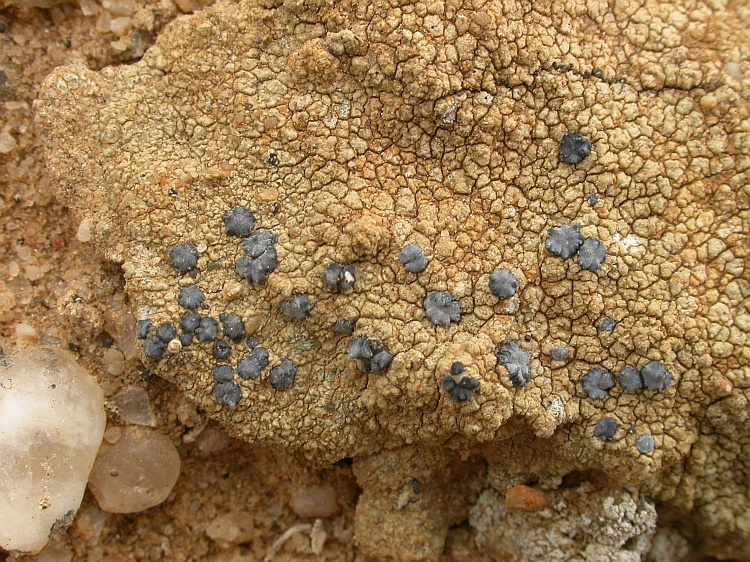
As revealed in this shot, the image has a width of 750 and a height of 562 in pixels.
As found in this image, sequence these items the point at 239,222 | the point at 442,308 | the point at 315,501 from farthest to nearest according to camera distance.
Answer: the point at 315,501 → the point at 239,222 → the point at 442,308

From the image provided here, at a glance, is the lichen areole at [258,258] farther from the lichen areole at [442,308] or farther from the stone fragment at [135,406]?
the stone fragment at [135,406]

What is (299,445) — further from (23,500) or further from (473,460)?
(23,500)

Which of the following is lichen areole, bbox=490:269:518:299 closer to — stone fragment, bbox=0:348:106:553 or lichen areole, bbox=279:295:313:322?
lichen areole, bbox=279:295:313:322

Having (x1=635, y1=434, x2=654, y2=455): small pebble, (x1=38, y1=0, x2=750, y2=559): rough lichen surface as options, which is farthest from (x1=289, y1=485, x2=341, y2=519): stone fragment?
(x1=635, y1=434, x2=654, y2=455): small pebble

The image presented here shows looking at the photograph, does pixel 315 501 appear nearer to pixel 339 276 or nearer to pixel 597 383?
pixel 339 276

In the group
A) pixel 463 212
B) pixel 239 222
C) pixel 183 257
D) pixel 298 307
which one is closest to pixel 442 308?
pixel 463 212

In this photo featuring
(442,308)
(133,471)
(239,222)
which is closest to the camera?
(442,308)

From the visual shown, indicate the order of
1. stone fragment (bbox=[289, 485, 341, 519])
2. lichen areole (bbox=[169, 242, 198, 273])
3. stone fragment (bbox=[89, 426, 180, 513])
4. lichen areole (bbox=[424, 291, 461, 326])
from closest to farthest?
lichen areole (bbox=[424, 291, 461, 326]) < lichen areole (bbox=[169, 242, 198, 273]) < stone fragment (bbox=[89, 426, 180, 513]) < stone fragment (bbox=[289, 485, 341, 519])

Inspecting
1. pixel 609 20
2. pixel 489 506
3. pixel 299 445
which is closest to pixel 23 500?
pixel 299 445
